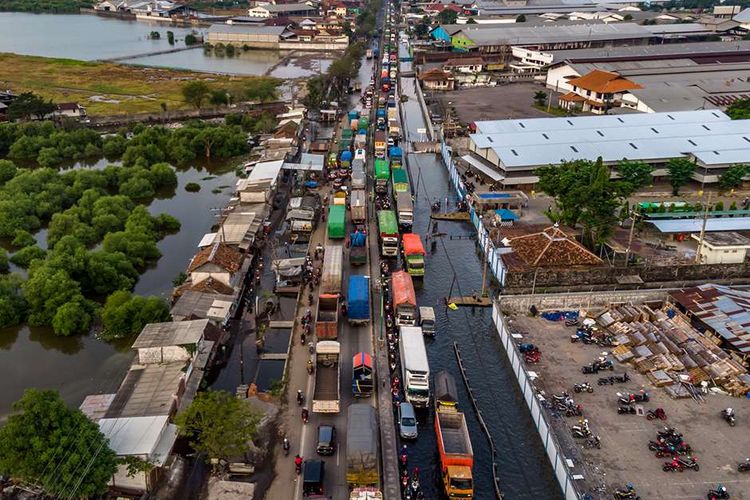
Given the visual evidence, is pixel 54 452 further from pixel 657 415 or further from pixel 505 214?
pixel 505 214

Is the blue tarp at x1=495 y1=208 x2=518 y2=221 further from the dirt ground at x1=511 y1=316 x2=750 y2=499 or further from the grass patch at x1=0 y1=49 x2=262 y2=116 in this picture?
the grass patch at x1=0 y1=49 x2=262 y2=116

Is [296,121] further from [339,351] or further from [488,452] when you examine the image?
[488,452]

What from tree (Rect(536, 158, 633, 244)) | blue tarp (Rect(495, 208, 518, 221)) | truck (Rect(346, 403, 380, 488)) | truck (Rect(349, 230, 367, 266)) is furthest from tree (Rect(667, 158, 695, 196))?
truck (Rect(346, 403, 380, 488))

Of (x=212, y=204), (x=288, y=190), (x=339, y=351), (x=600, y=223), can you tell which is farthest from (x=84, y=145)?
(x=600, y=223)

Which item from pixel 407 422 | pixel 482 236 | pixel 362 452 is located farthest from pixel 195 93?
pixel 362 452

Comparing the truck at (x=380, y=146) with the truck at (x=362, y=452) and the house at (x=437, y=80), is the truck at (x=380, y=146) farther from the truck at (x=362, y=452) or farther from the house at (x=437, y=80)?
the truck at (x=362, y=452)

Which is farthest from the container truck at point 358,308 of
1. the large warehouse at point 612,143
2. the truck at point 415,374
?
the large warehouse at point 612,143
